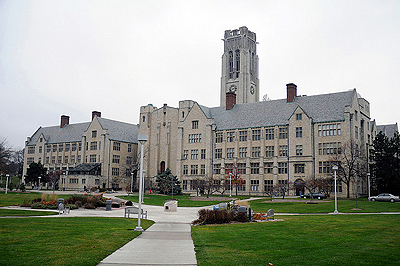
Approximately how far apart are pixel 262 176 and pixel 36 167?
5325 cm

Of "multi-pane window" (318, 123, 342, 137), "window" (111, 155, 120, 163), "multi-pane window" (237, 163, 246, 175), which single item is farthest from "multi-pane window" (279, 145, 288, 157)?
"window" (111, 155, 120, 163)

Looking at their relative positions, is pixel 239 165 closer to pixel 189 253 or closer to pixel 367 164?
pixel 367 164

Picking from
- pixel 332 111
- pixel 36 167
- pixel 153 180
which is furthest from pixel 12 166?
pixel 332 111

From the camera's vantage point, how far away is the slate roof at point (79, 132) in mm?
90750

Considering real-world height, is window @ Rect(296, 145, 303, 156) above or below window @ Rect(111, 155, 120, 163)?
above

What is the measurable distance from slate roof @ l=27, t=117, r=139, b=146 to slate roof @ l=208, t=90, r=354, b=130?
966 inches

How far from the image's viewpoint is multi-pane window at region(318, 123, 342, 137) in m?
59.7

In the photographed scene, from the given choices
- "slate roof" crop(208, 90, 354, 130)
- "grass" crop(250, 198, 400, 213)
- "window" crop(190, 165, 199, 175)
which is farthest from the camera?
"window" crop(190, 165, 199, 175)

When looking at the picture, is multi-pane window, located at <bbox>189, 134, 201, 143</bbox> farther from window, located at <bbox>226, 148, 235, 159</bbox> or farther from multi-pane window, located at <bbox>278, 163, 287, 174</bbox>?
multi-pane window, located at <bbox>278, 163, 287, 174</bbox>

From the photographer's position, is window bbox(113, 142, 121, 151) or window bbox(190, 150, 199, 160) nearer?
window bbox(190, 150, 199, 160)

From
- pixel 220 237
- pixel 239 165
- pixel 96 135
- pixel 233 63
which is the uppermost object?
pixel 233 63

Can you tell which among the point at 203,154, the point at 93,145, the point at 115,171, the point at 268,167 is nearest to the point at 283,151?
the point at 268,167

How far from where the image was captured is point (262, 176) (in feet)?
218

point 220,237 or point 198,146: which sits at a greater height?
point 198,146
